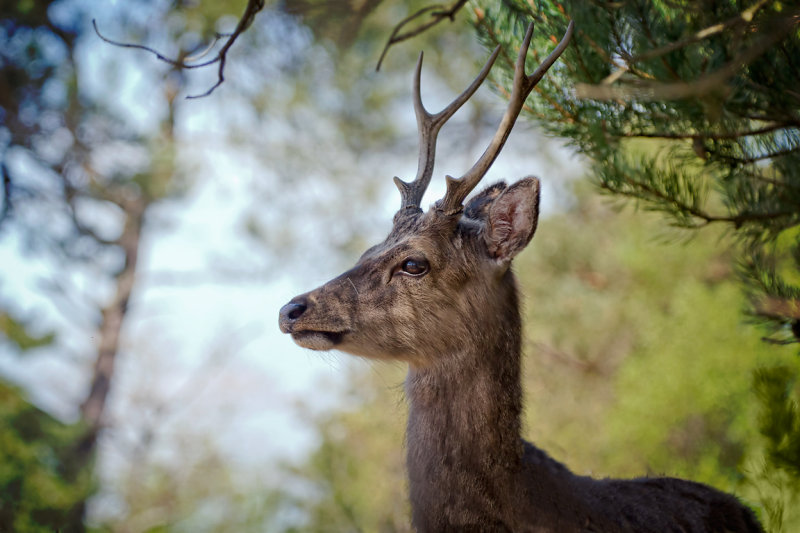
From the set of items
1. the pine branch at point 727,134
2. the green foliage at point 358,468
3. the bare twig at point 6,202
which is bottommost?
the green foliage at point 358,468

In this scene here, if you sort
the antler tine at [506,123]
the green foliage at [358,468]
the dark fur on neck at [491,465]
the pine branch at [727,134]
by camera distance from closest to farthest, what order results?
1. the dark fur on neck at [491,465]
2. the antler tine at [506,123]
3. the pine branch at [727,134]
4. the green foliage at [358,468]

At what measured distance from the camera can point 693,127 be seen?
3.46 metres

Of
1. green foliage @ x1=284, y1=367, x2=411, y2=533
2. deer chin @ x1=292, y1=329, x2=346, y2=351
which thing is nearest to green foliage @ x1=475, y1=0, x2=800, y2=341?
deer chin @ x1=292, y1=329, x2=346, y2=351

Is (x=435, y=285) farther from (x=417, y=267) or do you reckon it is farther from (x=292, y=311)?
(x=292, y=311)

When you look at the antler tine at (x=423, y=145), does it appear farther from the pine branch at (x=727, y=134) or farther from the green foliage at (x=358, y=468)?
the green foliage at (x=358, y=468)

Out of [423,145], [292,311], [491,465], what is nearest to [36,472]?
[292,311]

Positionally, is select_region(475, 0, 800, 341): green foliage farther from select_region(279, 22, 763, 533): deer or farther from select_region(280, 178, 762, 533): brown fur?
select_region(280, 178, 762, 533): brown fur

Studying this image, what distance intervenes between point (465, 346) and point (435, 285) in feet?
0.91

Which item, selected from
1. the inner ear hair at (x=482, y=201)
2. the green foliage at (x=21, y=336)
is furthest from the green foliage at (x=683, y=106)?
the green foliage at (x=21, y=336)

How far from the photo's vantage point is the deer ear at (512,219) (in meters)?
3.08

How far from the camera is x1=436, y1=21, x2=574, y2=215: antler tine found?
297 cm

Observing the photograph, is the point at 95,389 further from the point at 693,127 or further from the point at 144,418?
the point at 693,127

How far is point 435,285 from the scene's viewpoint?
Result: 3.15 m

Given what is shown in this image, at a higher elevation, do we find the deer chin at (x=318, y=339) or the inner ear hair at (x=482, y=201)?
the inner ear hair at (x=482, y=201)
